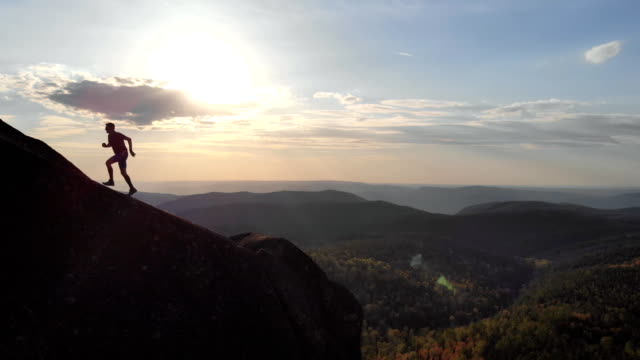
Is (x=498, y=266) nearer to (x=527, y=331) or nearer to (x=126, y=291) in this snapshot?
(x=527, y=331)

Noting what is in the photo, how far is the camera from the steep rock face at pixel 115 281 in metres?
8.76

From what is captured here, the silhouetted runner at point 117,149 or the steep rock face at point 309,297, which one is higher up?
the silhouetted runner at point 117,149

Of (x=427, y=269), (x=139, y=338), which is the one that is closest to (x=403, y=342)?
(x=139, y=338)

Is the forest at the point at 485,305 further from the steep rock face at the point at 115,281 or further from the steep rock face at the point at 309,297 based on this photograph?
the steep rock face at the point at 115,281

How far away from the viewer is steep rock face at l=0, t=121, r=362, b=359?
28.8 ft

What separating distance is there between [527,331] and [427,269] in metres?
56.8

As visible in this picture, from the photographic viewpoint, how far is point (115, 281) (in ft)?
32.7

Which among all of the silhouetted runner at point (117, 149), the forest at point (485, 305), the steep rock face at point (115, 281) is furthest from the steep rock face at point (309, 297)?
the forest at point (485, 305)

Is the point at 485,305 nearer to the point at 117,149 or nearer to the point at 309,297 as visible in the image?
the point at 309,297

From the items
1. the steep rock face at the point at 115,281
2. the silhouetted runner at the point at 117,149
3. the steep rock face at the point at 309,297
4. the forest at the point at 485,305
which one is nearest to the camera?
the steep rock face at the point at 115,281

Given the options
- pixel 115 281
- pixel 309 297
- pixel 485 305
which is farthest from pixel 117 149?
pixel 485 305

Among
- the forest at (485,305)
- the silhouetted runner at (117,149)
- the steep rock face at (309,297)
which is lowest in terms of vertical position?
the forest at (485,305)

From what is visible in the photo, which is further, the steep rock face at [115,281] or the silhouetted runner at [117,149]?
the silhouetted runner at [117,149]

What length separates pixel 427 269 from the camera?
284 ft
